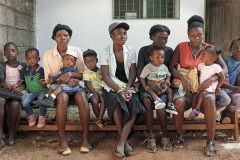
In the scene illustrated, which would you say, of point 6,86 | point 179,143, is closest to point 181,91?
point 179,143

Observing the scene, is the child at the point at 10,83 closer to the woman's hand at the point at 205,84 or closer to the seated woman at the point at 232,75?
the woman's hand at the point at 205,84

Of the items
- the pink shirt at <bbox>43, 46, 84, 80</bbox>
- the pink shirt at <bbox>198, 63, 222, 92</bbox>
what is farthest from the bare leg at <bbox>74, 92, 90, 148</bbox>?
the pink shirt at <bbox>198, 63, 222, 92</bbox>

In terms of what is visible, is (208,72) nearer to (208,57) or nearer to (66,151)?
(208,57)

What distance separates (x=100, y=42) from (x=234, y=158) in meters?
3.25

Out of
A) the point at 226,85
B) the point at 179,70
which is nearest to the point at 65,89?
the point at 179,70

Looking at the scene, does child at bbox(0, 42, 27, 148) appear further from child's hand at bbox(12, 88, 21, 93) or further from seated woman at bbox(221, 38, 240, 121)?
seated woman at bbox(221, 38, 240, 121)

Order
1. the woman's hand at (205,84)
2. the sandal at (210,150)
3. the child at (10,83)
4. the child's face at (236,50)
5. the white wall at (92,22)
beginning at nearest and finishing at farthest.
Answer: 1. the sandal at (210,150)
2. the woman's hand at (205,84)
3. the child at (10,83)
4. the child's face at (236,50)
5. the white wall at (92,22)

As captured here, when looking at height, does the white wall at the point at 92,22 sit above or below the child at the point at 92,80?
above

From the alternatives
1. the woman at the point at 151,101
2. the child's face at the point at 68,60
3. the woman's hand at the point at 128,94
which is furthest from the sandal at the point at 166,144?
the child's face at the point at 68,60

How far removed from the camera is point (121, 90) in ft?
10.9

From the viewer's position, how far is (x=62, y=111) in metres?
3.29

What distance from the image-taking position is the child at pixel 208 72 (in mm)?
3311

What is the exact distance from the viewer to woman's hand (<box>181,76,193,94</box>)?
3.37 meters

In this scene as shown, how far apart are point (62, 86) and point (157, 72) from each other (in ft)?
4.02
